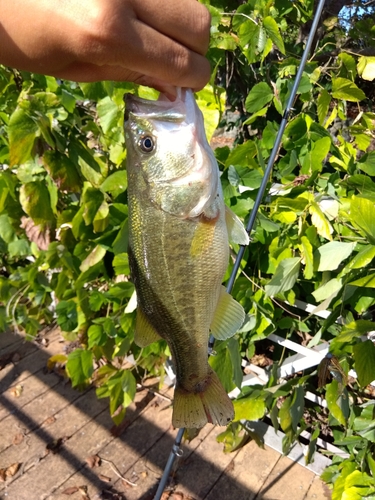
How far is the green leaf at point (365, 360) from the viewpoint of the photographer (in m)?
1.68

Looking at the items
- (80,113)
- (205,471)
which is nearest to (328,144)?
(80,113)

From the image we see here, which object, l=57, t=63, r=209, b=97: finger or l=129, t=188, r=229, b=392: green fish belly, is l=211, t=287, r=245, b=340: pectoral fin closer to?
l=129, t=188, r=229, b=392: green fish belly

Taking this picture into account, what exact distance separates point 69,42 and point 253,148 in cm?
121

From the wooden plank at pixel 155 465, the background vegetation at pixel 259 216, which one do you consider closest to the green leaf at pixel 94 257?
the background vegetation at pixel 259 216

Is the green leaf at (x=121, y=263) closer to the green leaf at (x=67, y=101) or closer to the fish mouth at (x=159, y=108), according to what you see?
the green leaf at (x=67, y=101)

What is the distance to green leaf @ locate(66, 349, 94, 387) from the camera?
2.58 meters

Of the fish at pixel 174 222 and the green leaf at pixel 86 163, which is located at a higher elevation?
the fish at pixel 174 222

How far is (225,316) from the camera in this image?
4.18ft

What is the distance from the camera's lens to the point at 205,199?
1156mm

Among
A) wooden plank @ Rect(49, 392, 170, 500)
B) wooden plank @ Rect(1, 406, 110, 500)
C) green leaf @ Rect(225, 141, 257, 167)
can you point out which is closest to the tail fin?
green leaf @ Rect(225, 141, 257, 167)

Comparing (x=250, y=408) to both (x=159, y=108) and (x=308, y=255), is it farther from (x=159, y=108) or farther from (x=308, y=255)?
(x=159, y=108)

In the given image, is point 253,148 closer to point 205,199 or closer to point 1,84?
point 205,199

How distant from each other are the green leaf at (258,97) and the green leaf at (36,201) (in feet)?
3.96

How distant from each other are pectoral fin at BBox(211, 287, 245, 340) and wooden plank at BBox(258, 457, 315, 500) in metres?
1.62
